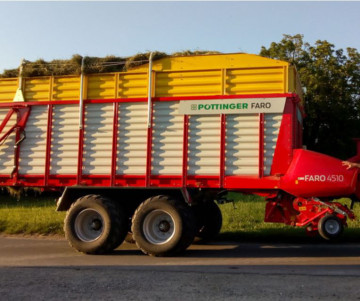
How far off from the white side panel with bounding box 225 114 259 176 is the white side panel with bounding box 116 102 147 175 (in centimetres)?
161

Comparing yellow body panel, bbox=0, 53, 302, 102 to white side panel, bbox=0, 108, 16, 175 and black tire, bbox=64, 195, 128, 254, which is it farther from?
black tire, bbox=64, 195, 128, 254

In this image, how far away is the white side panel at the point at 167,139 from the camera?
7914 millimetres

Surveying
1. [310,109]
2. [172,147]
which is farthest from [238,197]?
→ [310,109]

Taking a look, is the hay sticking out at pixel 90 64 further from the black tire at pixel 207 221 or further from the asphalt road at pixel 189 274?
the asphalt road at pixel 189 274

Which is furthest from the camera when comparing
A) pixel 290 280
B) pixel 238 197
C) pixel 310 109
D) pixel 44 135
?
pixel 310 109

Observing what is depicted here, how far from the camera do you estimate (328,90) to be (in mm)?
28219

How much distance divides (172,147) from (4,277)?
3619 millimetres

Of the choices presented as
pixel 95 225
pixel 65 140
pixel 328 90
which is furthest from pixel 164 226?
pixel 328 90

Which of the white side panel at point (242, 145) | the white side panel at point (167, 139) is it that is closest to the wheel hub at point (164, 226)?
the white side panel at point (167, 139)

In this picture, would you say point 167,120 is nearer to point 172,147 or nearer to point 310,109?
point 172,147

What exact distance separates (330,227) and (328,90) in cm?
2263

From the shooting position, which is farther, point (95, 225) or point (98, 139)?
point (98, 139)

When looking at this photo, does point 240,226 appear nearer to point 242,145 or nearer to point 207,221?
point 207,221

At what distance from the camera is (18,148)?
855 cm
